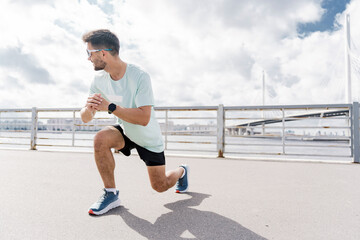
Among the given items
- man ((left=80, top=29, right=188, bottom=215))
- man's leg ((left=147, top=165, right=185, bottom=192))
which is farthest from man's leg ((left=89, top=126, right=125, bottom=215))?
man's leg ((left=147, top=165, right=185, bottom=192))

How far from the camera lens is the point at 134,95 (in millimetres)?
1576

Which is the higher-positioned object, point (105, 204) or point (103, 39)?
point (103, 39)

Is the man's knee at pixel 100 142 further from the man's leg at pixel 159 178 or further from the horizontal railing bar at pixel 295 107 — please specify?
the horizontal railing bar at pixel 295 107

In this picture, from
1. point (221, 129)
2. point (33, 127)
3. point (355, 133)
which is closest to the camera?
point (355, 133)

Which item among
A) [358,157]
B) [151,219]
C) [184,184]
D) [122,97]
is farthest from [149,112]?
[358,157]

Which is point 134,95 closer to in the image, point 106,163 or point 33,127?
point 106,163

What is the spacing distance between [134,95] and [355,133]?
3.99m

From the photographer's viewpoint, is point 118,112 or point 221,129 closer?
point 118,112

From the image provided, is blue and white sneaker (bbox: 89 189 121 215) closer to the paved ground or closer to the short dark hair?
the paved ground

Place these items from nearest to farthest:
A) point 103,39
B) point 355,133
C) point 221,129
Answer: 1. point 103,39
2. point 355,133
3. point 221,129

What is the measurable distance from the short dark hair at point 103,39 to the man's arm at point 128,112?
352mm

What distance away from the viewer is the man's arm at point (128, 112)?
1.40 metres

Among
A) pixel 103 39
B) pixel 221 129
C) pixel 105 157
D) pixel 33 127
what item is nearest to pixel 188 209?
pixel 105 157

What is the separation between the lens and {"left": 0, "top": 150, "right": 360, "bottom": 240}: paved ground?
121cm
